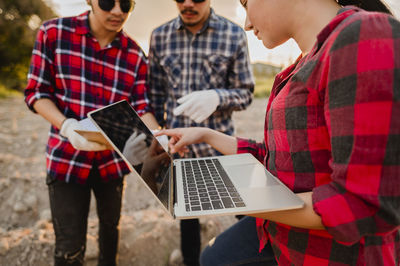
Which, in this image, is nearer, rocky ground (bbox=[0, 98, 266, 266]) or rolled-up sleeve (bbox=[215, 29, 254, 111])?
rolled-up sleeve (bbox=[215, 29, 254, 111])

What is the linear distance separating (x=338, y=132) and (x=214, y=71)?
1.54 m

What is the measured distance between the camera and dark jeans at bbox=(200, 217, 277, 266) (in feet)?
4.12

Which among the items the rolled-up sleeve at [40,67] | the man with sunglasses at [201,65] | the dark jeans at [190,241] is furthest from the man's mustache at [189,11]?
the dark jeans at [190,241]

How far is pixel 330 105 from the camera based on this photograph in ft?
2.31

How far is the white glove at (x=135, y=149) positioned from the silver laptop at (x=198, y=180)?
2 cm

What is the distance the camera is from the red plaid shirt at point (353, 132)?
0.61 metres

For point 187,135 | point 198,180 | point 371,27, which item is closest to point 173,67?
point 187,135

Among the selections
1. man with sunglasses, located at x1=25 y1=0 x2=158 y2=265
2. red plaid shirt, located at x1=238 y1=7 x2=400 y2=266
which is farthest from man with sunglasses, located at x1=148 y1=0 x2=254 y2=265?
red plaid shirt, located at x1=238 y1=7 x2=400 y2=266

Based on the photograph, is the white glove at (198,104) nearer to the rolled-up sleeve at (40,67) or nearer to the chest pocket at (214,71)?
the chest pocket at (214,71)

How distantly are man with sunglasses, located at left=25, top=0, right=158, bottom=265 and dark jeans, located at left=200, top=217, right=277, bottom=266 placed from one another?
0.88 metres

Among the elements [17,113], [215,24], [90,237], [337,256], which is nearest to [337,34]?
[337,256]

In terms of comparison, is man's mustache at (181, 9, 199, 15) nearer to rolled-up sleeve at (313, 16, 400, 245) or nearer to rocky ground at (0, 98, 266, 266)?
rolled-up sleeve at (313, 16, 400, 245)

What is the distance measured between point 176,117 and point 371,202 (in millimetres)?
1659

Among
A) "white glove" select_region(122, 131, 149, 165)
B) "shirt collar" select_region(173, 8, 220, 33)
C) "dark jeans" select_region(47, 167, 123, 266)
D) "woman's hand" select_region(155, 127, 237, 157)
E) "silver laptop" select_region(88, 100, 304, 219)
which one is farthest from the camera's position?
"shirt collar" select_region(173, 8, 220, 33)
